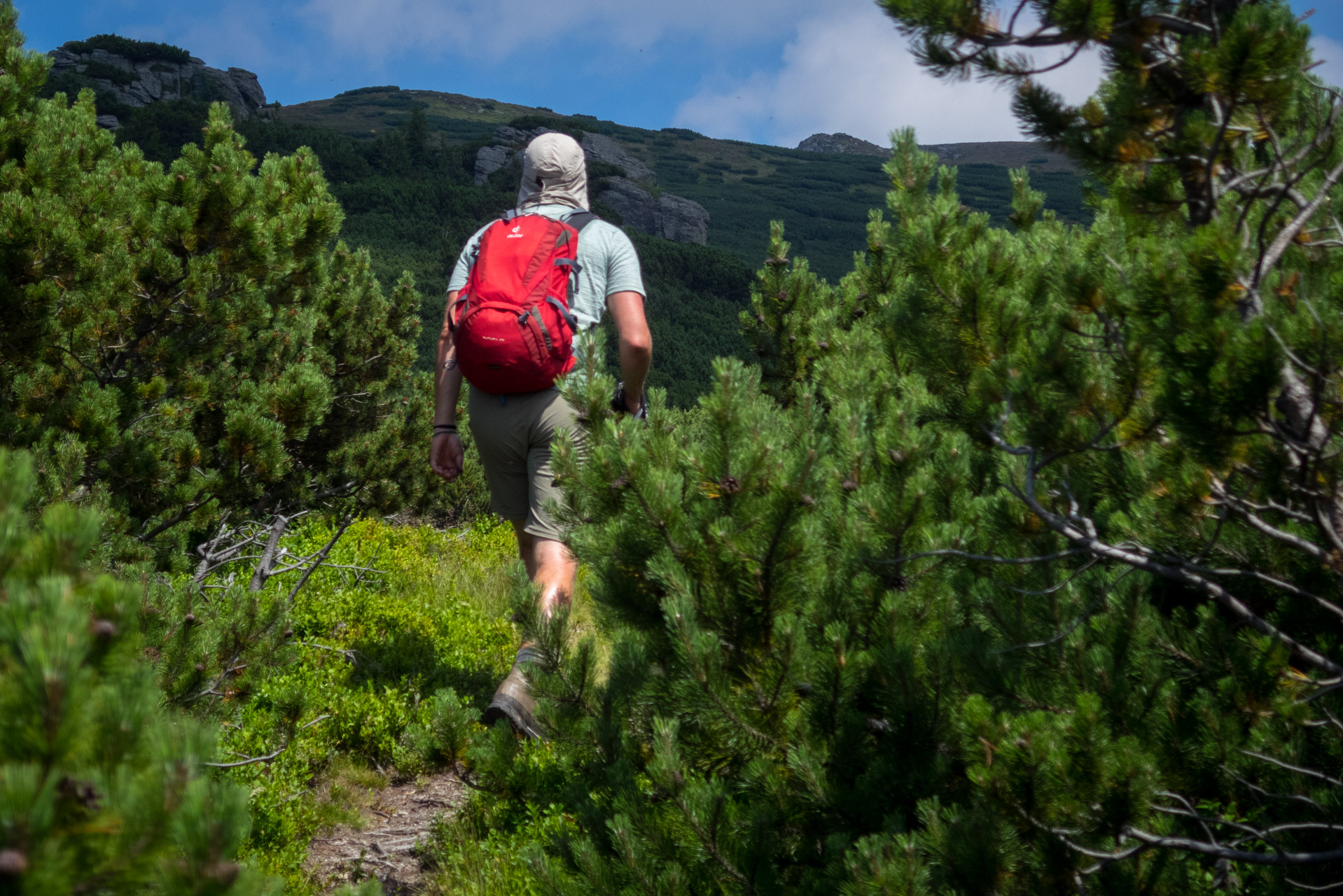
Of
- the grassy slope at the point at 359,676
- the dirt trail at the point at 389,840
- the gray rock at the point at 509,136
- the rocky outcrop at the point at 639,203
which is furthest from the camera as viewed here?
the gray rock at the point at 509,136

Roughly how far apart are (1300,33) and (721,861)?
178 centimetres

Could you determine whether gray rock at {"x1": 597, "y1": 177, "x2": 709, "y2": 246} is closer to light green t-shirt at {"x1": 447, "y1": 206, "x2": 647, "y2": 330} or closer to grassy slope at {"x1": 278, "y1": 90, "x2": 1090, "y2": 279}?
grassy slope at {"x1": 278, "y1": 90, "x2": 1090, "y2": 279}

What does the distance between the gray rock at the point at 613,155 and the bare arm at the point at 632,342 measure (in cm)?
7507

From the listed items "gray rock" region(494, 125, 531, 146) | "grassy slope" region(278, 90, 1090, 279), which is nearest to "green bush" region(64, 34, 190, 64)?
"grassy slope" region(278, 90, 1090, 279)

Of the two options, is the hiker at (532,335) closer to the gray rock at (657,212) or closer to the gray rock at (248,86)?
the gray rock at (657,212)

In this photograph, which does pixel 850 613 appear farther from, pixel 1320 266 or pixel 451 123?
pixel 451 123

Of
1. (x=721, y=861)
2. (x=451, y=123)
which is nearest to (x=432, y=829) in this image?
(x=721, y=861)

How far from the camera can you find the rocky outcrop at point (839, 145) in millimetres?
122625

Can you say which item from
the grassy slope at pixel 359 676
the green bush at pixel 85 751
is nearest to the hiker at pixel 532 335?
the grassy slope at pixel 359 676

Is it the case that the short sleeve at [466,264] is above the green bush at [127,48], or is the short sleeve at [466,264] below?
below

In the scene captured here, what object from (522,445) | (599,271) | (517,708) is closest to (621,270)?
(599,271)

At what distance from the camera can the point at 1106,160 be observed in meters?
1.64

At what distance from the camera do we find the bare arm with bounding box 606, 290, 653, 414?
3266 mm

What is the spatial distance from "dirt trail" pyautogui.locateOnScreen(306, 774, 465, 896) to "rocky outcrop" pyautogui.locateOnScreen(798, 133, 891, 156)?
124 meters
